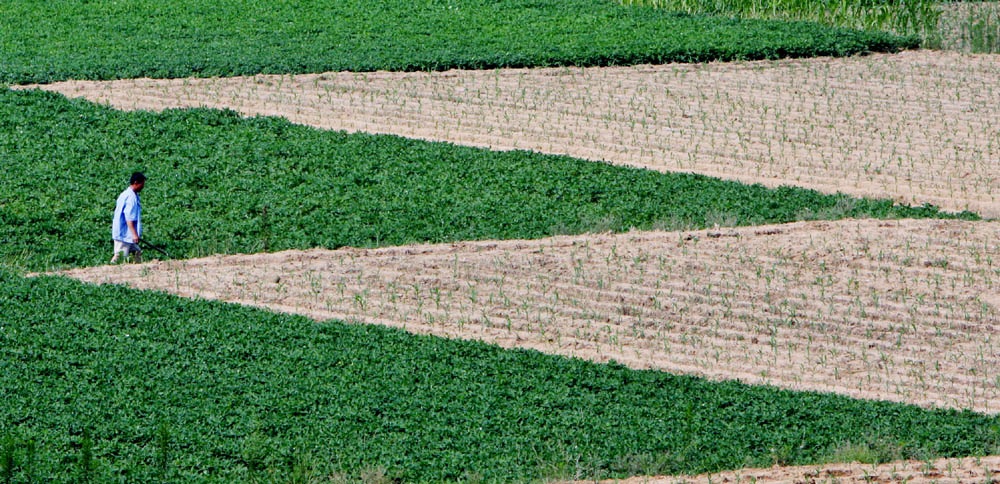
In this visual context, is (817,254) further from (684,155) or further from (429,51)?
(429,51)

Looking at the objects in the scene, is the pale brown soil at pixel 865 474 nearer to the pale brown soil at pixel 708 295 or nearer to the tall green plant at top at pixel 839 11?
the pale brown soil at pixel 708 295

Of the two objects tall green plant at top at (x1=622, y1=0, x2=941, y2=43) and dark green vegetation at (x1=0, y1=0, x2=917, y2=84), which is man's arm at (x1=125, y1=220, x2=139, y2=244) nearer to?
dark green vegetation at (x1=0, y1=0, x2=917, y2=84)

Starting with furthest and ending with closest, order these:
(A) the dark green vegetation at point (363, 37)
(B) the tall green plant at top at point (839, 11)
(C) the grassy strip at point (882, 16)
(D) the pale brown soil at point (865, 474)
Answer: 1. (B) the tall green plant at top at point (839, 11)
2. (C) the grassy strip at point (882, 16)
3. (A) the dark green vegetation at point (363, 37)
4. (D) the pale brown soil at point (865, 474)

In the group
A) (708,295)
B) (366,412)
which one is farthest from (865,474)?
(708,295)

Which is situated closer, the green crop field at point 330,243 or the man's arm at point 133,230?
the green crop field at point 330,243

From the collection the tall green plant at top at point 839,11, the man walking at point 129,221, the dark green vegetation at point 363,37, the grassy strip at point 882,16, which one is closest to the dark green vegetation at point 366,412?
the man walking at point 129,221

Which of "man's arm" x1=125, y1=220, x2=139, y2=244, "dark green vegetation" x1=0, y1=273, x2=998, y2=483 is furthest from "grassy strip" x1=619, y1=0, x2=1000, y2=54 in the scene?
"dark green vegetation" x1=0, y1=273, x2=998, y2=483

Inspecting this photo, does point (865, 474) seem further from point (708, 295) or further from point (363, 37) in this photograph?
point (363, 37)

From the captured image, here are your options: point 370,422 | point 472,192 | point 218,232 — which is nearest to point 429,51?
point 472,192
